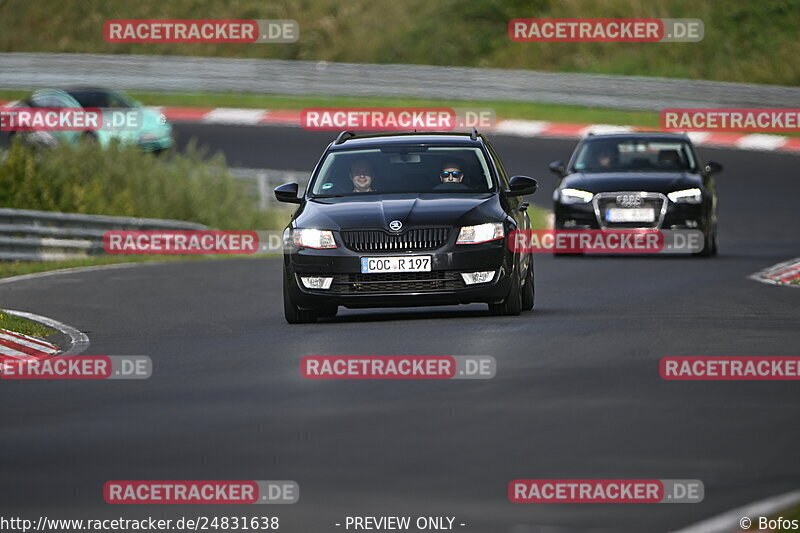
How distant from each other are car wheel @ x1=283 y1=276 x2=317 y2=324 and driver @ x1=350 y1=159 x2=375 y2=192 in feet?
3.80

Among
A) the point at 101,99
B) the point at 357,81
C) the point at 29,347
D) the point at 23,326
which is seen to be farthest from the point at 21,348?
the point at 357,81

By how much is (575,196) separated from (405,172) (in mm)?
8325

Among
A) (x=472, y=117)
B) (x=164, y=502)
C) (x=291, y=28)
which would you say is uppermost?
(x=291, y=28)

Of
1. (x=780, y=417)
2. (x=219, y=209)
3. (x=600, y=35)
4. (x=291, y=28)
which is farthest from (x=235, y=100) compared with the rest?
(x=780, y=417)

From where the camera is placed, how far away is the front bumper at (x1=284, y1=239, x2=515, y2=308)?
14.5 meters

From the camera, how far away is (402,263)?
572 inches

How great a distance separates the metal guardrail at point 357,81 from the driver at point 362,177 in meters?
22.8

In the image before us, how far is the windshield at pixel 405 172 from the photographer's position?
51.2ft

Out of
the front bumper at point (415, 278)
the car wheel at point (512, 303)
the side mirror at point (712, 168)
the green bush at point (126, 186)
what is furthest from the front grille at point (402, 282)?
the green bush at point (126, 186)

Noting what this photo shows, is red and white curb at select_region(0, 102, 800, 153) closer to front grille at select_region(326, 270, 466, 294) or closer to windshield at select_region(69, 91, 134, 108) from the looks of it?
windshield at select_region(69, 91, 134, 108)

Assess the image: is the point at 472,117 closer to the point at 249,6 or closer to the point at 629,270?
the point at 249,6

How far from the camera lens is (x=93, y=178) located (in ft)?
98.4

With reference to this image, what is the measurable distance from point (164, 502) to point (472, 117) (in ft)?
107

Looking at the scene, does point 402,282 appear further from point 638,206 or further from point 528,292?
point 638,206
